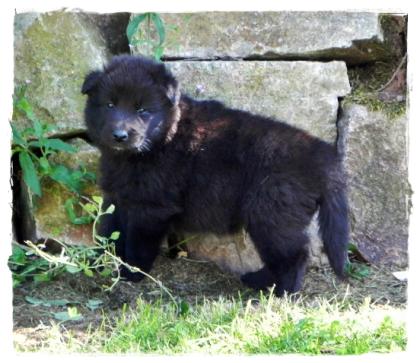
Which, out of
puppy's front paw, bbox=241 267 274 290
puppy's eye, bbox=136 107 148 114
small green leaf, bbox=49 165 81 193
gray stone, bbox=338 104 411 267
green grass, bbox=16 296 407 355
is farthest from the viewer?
gray stone, bbox=338 104 411 267

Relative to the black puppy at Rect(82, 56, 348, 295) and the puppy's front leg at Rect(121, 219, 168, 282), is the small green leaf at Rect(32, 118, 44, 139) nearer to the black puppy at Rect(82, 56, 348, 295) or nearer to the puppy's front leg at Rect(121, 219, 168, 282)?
the black puppy at Rect(82, 56, 348, 295)

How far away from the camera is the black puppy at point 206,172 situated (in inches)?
199

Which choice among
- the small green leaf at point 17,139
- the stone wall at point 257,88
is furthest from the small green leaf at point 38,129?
the stone wall at point 257,88

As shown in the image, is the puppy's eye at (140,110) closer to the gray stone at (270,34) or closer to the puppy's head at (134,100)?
the puppy's head at (134,100)

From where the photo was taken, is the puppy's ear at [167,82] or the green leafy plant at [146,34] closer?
the puppy's ear at [167,82]

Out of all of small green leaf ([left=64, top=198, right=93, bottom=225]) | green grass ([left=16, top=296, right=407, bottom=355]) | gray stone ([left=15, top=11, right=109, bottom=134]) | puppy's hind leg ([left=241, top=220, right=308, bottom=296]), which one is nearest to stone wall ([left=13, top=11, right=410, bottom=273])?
gray stone ([left=15, top=11, right=109, bottom=134])

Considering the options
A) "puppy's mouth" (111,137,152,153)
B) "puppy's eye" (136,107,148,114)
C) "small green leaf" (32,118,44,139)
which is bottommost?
"puppy's mouth" (111,137,152,153)

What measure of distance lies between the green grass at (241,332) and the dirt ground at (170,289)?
26cm

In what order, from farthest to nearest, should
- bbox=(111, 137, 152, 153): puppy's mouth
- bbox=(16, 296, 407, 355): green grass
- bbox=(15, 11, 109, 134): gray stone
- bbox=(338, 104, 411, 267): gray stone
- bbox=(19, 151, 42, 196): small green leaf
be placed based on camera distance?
bbox=(338, 104, 411, 267): gray stone
bbox=(15, 11, 109, 134): gray stone
bbox=(19, 151, 42, 196): small green leaf
bbox=(111, 137, 152, 153): puppy's mouth
bbox=(16, 296, 407, 355): green grass

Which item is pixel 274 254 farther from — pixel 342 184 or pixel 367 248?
pixel 367 248

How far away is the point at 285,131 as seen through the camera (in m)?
5.23

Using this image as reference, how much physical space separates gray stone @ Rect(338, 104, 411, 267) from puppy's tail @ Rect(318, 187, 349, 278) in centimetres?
84

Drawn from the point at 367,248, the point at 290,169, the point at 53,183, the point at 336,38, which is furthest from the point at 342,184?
the point at 53,183

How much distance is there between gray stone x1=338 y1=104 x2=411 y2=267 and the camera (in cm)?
594
